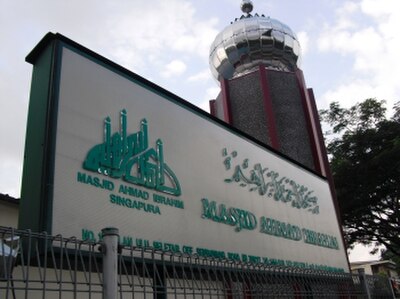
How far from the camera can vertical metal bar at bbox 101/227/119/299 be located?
7.34ft

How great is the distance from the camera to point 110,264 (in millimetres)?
2309

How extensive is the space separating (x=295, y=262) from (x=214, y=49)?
33.9ft

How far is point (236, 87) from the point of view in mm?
13672

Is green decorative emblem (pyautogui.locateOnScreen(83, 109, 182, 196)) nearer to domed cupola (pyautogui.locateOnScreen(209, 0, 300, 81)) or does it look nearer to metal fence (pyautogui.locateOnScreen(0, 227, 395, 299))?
metal fence (pyautogui.locateOnScreen(0, 227, 395, 299))

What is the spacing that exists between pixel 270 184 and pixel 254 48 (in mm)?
8409

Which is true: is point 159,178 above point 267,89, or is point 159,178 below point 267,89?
A: below

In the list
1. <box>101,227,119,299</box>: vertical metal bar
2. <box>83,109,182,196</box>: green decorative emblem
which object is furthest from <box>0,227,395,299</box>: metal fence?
<box>83,109,182,196</box>: green decorative emblem

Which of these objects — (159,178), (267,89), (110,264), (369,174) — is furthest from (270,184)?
(369,174)

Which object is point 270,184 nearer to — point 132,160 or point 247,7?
Result: point 132,160

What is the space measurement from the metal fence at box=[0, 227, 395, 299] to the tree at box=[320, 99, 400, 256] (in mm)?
11206

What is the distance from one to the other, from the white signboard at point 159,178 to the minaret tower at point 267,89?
5.28 metres

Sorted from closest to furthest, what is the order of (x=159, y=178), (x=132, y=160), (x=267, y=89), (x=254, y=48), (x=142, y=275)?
(x=142, y=275), (x=132, y=160), (x=159, y=178), (x=267, y=89), (x=254, y=48)

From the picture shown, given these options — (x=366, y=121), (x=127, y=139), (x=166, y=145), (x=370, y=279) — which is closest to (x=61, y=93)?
(x=127, y=139)

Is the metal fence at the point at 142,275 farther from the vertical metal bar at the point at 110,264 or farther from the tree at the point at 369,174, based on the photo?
the tree at the point at 369,174
